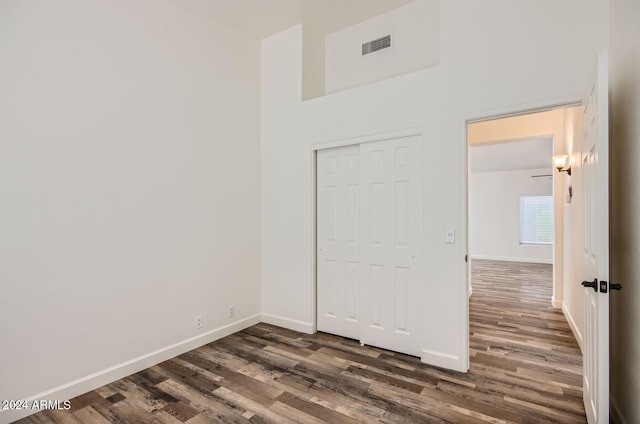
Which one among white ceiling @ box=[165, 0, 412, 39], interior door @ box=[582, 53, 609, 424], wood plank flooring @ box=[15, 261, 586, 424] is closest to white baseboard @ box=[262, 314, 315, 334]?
wood plank flooring @ box=[15, 261, 586, 424]

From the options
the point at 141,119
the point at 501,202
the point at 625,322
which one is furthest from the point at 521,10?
the point at 501,202

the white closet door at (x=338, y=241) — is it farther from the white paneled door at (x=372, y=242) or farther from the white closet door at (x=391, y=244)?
the white closet door at (x=391, y=244)

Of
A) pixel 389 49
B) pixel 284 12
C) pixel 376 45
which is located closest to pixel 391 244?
pixel 389 49

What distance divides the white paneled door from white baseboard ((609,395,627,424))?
138 centimetres

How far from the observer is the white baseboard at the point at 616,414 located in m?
2.01

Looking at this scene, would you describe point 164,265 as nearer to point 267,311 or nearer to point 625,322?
point 267,311

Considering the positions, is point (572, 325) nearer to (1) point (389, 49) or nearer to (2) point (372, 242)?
(2) point (372, 242)

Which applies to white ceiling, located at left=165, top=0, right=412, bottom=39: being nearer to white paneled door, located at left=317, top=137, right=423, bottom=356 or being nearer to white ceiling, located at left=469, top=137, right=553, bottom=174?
white paneled door, located at left=317, top=137, right=423, bottom=356

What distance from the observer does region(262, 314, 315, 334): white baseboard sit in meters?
3.76

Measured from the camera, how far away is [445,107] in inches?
114

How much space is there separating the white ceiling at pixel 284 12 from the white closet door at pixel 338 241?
149 cm

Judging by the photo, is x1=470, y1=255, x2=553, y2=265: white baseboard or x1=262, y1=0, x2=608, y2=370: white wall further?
x1=470, y1=255, x2=553, y2=265: white baseboard

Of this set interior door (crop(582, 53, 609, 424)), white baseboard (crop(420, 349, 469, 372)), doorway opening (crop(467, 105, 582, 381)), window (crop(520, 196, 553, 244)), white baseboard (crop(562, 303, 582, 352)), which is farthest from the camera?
window (crop(520, 196, 553, 244))

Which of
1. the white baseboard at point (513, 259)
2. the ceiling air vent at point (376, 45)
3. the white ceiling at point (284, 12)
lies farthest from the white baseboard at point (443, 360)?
the white baseboard at point (513, 259)
